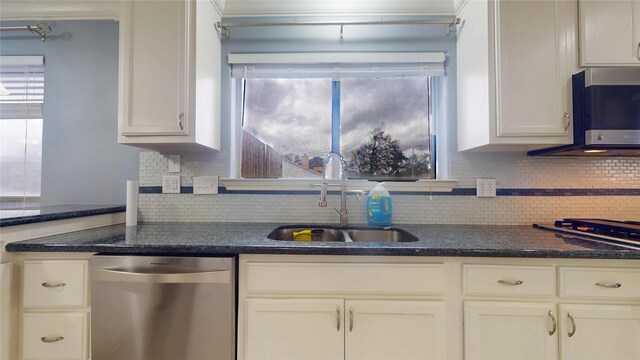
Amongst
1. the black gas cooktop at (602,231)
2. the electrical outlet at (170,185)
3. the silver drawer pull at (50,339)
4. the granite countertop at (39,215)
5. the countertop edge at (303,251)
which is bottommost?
the silver drawer pull at (50,339)

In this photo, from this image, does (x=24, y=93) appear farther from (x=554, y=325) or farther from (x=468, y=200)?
(x=554, y=325)

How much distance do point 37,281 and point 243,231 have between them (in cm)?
89

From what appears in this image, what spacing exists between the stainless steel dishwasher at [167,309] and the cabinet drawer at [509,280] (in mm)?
1030

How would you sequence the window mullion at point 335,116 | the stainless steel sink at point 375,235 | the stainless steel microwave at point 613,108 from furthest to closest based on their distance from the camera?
the window mullion at point 335,116
the stainless steel sink at point 375,235
the stainless steel microwave at point 613,108

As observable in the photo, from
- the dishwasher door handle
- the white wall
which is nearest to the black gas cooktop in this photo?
the dishwasher door handle

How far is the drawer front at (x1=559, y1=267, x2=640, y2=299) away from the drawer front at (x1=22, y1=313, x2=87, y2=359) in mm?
2099

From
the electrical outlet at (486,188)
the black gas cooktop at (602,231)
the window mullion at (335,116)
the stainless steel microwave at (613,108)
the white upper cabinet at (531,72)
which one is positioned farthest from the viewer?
the window mullion at (335,116)

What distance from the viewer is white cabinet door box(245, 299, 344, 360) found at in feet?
3.82

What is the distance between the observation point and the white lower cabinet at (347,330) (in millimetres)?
1164

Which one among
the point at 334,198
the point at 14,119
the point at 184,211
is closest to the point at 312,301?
the point at 334,198

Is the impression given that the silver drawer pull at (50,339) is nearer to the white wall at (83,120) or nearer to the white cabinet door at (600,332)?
the white wall at (83,120)

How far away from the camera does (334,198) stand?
72.6 inches

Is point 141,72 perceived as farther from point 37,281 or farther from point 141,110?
point 37,281

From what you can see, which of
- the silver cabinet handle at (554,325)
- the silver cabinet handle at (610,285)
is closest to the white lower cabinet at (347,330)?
the silver cabinet handle at (554,325)
